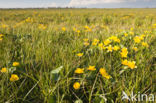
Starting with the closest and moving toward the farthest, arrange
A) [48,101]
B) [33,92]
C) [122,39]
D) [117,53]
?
[48,101] < [33,92] < [117,53] < [122,39]

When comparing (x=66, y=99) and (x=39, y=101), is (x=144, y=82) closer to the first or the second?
(x=66, y=99)

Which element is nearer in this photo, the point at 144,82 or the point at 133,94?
the point at 133,94

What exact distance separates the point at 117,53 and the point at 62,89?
0.91m

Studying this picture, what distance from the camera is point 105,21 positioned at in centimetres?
541

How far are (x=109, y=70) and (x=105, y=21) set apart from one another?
4700 millimetres

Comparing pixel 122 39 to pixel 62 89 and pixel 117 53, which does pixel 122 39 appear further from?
pixel 62 89

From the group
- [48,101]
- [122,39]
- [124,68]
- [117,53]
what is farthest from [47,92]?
[122,39]

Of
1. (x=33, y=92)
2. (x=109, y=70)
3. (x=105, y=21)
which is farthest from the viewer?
(x=105, y=21)

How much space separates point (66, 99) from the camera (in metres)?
0.90

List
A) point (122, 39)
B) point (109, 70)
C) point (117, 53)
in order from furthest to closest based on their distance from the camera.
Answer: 1. point (122, 39)
2. point (117, 53)
3. point (109, 70)

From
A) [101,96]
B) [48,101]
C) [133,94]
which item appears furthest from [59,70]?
[133,94]

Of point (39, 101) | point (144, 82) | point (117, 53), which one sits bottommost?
point (39, 101)

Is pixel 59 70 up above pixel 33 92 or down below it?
above

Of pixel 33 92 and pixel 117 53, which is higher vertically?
pixel 117 53
